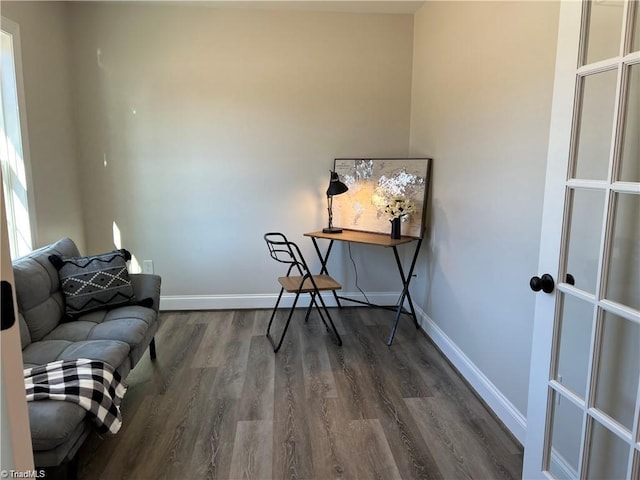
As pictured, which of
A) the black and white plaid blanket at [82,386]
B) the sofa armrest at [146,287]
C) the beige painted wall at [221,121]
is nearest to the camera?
the black and white plaid blanket at [82,386]

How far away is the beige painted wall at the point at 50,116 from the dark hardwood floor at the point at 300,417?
125 centimetres

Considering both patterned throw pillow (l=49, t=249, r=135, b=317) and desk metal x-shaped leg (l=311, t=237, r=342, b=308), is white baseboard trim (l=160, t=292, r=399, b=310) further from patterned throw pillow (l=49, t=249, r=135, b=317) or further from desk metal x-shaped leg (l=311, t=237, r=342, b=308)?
patterned throw pillow (l=49, t=249, r=135, b=317)

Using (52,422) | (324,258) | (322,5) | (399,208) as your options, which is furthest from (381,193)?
(52,422)

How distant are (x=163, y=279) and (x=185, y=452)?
2.17 m

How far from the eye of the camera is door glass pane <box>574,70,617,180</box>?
1349 millimetres

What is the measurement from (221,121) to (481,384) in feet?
9.37

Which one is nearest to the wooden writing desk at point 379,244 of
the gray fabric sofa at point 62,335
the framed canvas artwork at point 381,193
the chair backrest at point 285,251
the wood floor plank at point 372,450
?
the framed canvas artwork at point 381,193

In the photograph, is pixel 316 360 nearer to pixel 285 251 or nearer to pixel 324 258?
pixel 285 251

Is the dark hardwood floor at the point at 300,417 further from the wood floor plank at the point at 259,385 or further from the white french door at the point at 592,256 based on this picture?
the white french door at the point at 592,256

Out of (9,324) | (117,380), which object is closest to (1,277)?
(9,324)

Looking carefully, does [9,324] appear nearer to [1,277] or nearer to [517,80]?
[1,277]

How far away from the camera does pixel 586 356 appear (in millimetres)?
1454

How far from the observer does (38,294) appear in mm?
2432

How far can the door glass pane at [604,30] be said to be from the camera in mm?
1305
